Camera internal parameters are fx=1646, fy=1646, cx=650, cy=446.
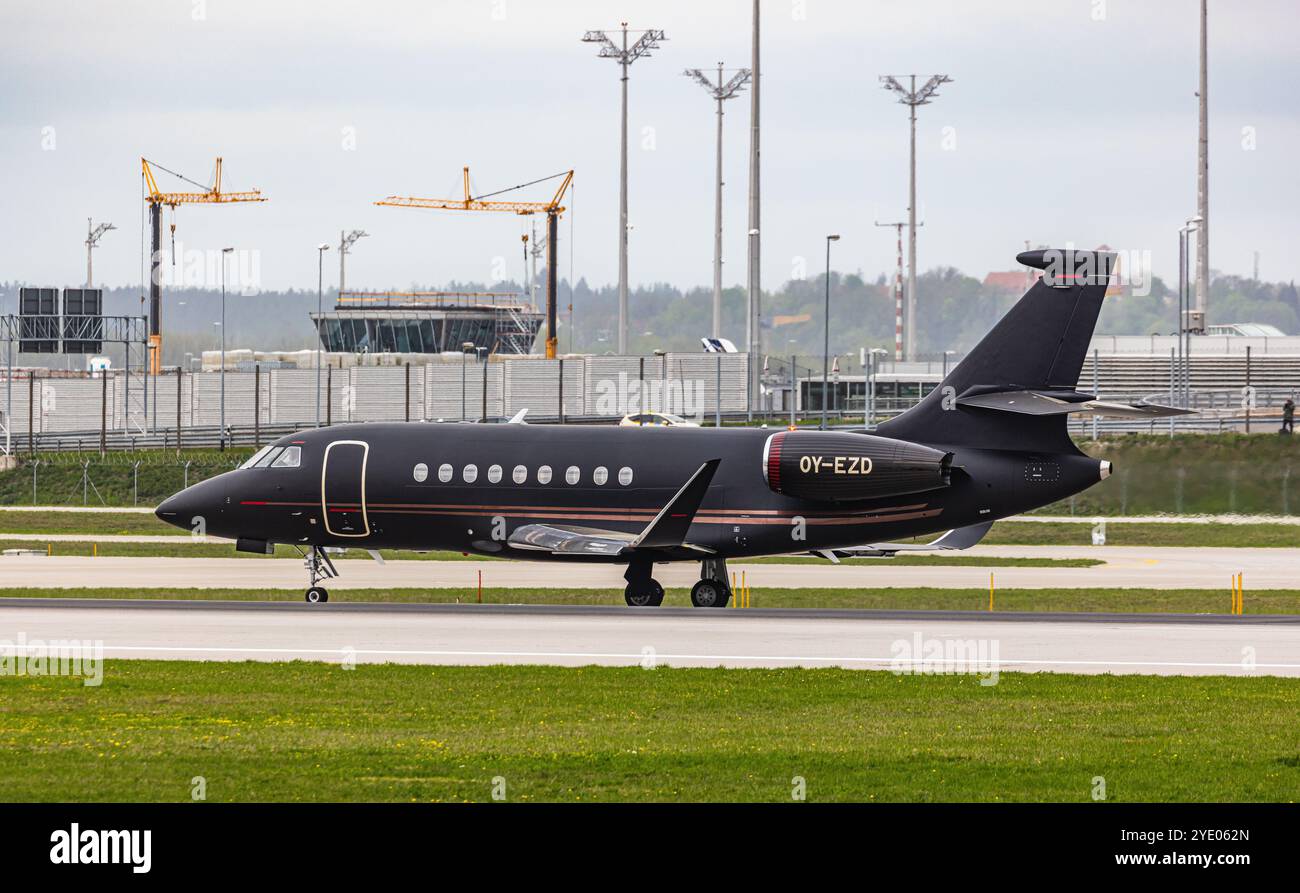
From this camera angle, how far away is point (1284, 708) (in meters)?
21.6

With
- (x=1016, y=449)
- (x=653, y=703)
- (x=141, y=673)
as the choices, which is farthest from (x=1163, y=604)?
(x=141, y=673)

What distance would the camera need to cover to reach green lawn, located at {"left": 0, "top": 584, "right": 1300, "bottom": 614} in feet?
123

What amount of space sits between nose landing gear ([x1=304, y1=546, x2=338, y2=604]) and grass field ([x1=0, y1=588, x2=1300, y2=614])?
91 cm

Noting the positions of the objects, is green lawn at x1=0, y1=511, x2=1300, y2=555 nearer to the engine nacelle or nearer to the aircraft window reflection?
the aircraft window reflection

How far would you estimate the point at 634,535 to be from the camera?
3459 centimetres

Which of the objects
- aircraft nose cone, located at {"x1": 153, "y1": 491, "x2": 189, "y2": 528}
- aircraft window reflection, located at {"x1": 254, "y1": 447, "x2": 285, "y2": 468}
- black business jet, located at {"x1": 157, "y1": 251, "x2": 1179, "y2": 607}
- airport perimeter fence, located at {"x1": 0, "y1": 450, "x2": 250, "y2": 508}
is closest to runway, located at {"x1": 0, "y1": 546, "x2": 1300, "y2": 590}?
aircraft nose cone, located at {"x1": 153, "y1": 491, "x2": 189, "y2": 528}

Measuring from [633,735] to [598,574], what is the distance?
85.0ft

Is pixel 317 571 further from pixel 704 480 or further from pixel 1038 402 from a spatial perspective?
pixel 1038 402

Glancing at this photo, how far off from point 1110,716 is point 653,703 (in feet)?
19.0

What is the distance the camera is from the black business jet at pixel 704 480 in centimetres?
3303

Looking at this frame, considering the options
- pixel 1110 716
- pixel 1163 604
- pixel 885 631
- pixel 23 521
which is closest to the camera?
pixel 1110 716

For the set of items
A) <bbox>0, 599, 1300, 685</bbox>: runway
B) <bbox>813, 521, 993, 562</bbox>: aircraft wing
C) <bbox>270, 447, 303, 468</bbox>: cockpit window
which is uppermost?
<bbox>270, 447, 303, 468</bbox>: cockpit window
